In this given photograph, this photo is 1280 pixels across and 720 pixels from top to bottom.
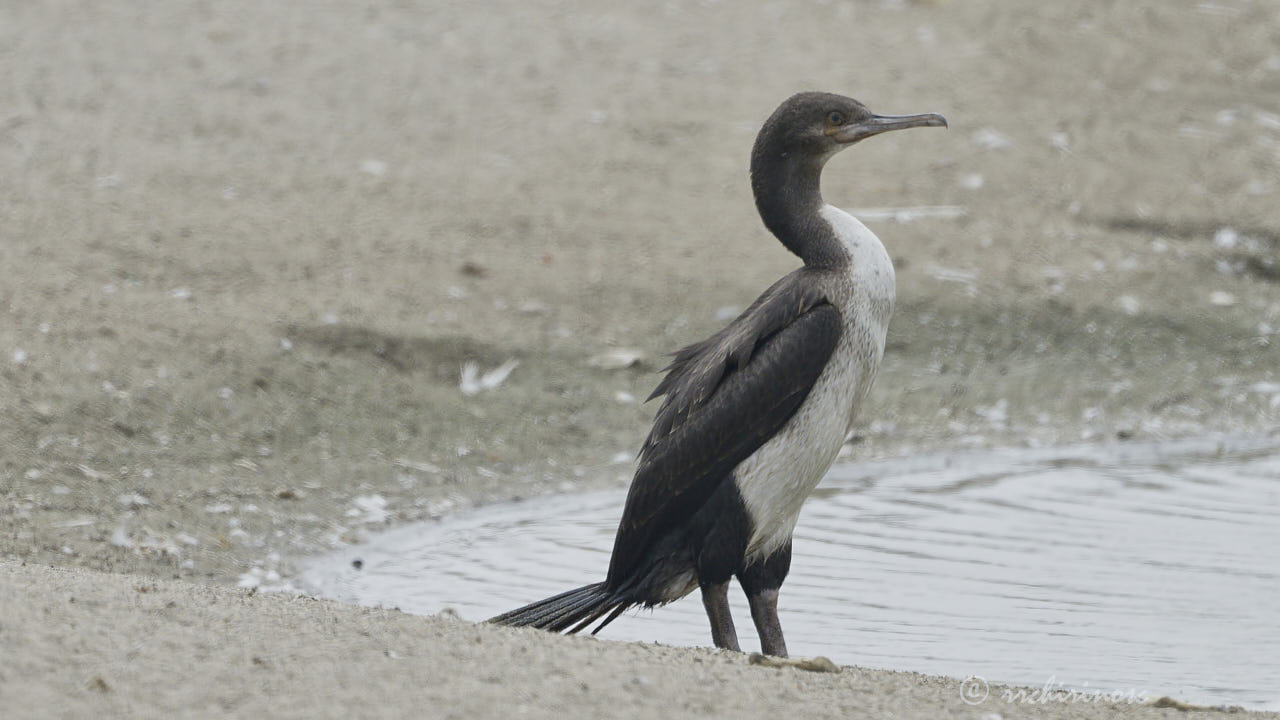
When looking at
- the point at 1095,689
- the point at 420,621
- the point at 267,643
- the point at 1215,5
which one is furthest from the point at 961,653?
the point at 1215,5

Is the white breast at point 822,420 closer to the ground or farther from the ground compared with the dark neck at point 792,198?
closer to the ground

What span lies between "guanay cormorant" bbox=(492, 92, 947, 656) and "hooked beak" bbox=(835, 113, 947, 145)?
31 centimetres

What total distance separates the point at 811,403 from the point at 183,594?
1.79m

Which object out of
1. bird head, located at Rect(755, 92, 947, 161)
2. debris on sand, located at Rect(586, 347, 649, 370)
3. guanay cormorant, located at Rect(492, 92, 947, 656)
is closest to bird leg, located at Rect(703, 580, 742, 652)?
guanay cormorant, located at Rect(492, 92, 947, 656)

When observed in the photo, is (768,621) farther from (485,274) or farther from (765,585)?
(485,274)

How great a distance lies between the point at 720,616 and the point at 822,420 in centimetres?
63

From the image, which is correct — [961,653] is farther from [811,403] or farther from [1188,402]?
[1188,402]

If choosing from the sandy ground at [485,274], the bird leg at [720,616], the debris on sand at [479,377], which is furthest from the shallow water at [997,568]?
the debris on sand at [479,377]

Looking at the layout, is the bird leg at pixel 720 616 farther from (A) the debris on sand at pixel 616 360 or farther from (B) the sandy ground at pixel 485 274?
(A) the debris on sand at pixel 616 360

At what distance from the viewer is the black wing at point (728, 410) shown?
16.0 ft

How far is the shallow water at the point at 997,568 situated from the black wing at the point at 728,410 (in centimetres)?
69

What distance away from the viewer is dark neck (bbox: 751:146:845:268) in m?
5.12

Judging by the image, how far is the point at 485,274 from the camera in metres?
8.86

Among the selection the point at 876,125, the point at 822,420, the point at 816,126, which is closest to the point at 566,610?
the point at 822,420
